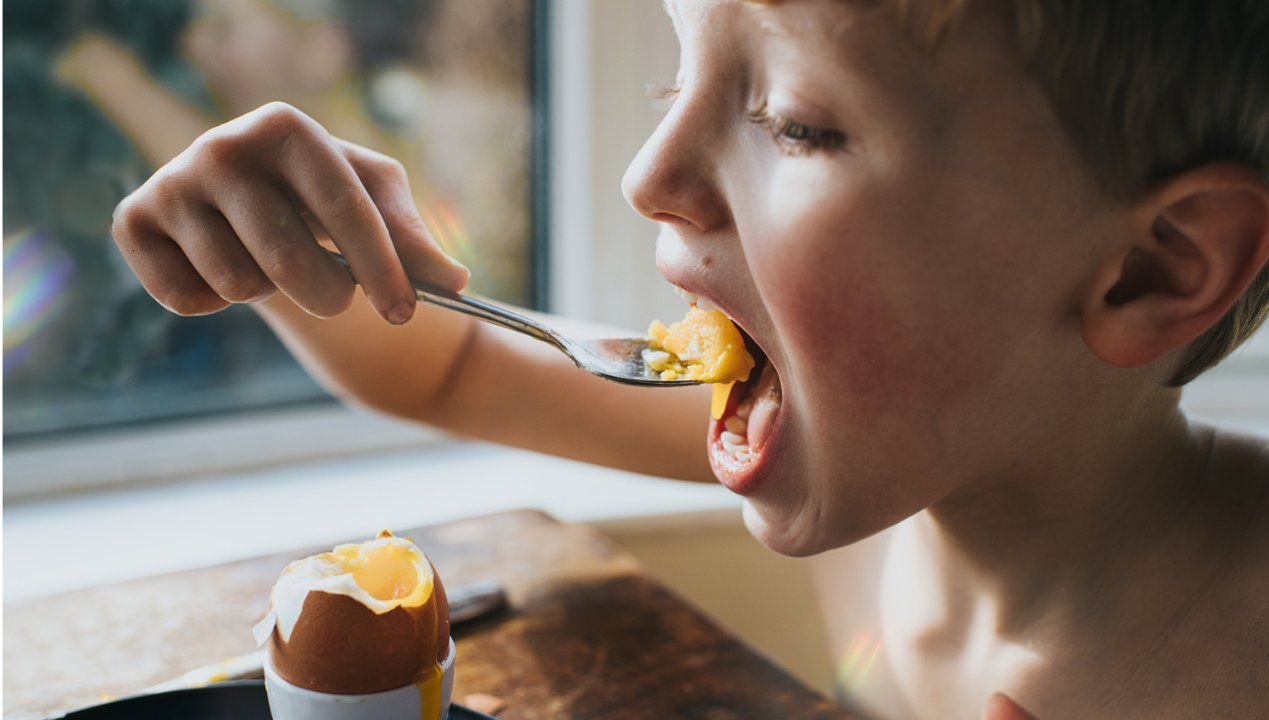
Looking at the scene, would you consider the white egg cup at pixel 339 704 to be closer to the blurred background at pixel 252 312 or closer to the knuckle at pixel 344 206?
the knuckle at pixel 344 206

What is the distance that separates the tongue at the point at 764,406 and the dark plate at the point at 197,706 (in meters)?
0.24

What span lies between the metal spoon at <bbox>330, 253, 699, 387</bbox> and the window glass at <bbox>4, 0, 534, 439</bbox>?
0.71 m

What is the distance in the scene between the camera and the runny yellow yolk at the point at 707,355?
74 cm

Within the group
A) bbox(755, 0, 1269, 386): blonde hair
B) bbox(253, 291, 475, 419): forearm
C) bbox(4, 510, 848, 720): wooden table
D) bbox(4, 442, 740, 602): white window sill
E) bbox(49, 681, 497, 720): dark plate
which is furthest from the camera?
bbox(4, 442, 740, 602): white window sill

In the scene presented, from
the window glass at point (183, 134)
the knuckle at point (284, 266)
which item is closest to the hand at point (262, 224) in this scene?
the knuckle at point (284, 266)

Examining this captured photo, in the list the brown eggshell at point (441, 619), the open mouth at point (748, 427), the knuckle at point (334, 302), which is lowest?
the brown eggshell at point (441, 619)

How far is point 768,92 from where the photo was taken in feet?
1.95

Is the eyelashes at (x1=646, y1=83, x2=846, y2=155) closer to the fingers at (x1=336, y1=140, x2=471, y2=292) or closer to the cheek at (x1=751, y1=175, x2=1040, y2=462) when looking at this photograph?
the cheek at (x1=751, y1=175, x2=1040, y2=462)

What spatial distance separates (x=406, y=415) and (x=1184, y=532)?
26.1 inches

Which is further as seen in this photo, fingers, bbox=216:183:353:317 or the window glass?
the window glass

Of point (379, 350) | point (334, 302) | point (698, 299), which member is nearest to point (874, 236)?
point (698, 299)

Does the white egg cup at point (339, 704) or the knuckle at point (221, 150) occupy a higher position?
the knuckle at point (221, 150)

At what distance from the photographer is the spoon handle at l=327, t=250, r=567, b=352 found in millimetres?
728

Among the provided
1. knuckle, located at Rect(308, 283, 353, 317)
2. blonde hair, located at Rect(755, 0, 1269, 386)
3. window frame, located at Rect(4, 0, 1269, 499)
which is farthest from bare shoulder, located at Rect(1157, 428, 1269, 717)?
window frame, located at Rect(4, 0, 1269, 499)
